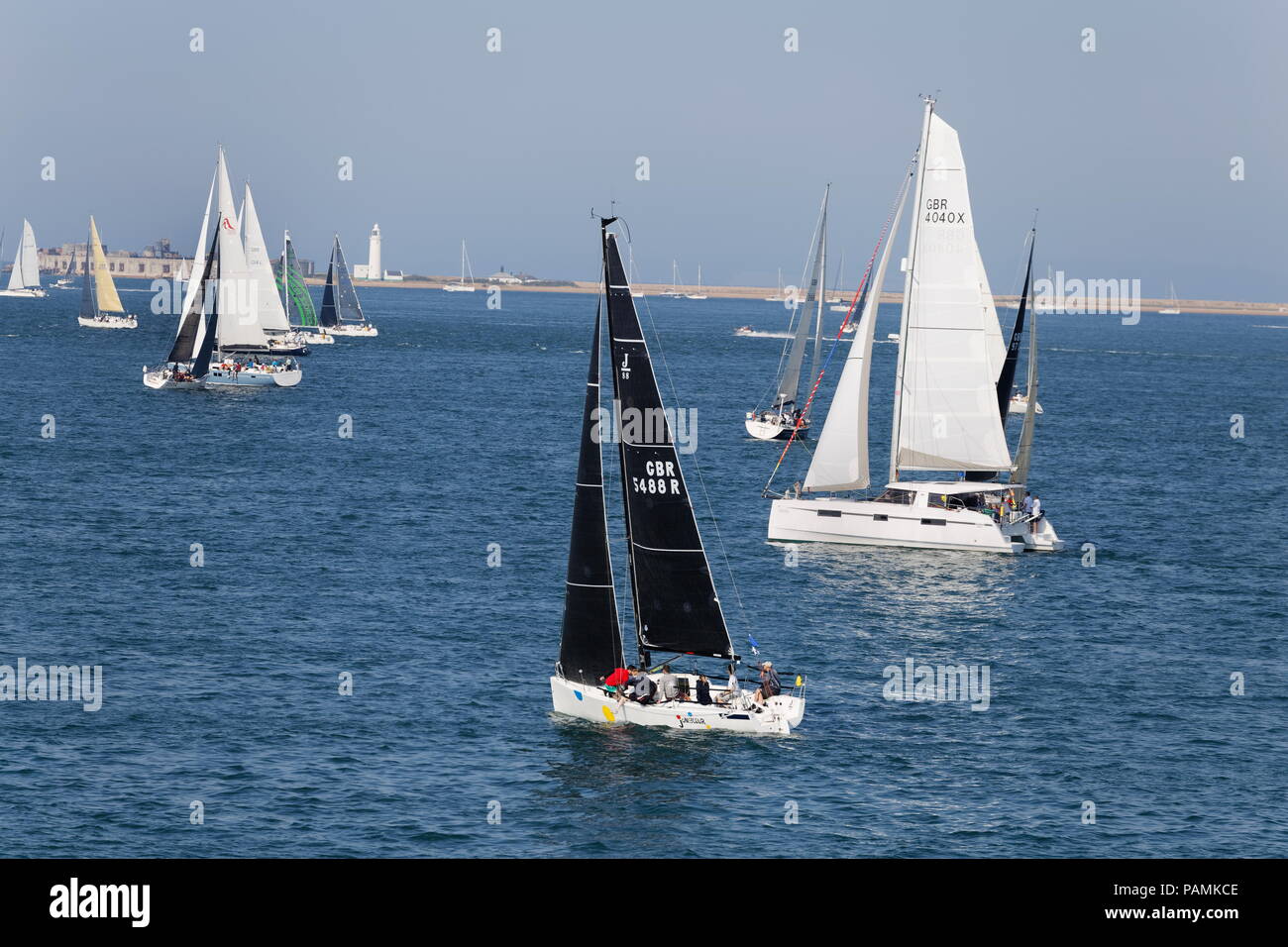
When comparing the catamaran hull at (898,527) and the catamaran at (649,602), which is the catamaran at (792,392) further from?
the catamaran at (649,602)

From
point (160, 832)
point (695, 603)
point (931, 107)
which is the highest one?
point (931, 107)

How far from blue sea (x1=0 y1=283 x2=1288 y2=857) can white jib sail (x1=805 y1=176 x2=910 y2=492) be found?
3.08 metres

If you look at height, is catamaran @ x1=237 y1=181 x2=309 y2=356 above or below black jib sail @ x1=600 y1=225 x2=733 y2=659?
above

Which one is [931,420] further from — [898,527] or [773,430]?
[773,430]

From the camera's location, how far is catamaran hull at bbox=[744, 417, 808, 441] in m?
97.2

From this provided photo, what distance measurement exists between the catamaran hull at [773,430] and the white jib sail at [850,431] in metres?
35.0

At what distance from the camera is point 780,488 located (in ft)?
261

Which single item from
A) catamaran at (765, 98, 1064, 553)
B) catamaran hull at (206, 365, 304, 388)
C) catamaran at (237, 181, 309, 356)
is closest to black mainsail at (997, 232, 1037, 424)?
catamaran at (765, 98, 1064, 553)

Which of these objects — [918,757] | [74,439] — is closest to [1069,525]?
[918,757]

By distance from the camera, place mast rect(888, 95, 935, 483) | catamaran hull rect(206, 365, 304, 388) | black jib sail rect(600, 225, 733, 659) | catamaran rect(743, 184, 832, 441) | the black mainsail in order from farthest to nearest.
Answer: catamaran hull rect(206, 365, 304, 388) < catamaran rect(743, 184, 832, 441) < the black mainsail < mast rect(888, 95, 935, 483) < black jib sail rect(600, 225, 733, 659)

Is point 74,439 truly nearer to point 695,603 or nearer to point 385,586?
point 385,586

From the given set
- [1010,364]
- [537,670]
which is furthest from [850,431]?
[537,670]

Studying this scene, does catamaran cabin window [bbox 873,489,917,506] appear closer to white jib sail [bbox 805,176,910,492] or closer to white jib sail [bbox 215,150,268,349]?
white jib sail [bbox 805,176,910,492]
